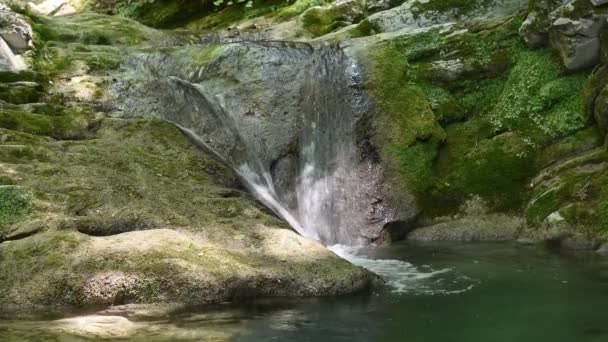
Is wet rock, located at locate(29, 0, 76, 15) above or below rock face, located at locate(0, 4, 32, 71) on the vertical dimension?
above

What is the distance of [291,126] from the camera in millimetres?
11031

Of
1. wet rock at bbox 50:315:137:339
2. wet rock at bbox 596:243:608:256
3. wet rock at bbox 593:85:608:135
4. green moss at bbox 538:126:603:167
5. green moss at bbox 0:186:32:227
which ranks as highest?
wet rock at bbox 593:85:608:135

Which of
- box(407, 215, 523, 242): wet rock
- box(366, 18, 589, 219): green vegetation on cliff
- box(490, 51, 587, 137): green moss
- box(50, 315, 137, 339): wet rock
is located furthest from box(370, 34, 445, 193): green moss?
box(50, 315, 137, 339): wet rock

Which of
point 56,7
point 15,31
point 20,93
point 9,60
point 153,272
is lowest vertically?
point 153,272

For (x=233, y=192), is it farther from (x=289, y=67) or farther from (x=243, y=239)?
(x=289, y=67)

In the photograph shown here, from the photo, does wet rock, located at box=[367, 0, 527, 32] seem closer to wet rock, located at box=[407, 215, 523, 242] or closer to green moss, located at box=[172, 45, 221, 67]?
green moss, located at box=[172, 45, 221, 67]

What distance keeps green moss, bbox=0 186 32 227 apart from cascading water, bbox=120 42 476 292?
13.5 feet

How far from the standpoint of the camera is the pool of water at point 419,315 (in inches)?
202

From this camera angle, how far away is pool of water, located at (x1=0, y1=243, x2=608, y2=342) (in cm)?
514

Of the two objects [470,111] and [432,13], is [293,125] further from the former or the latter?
[432,13]

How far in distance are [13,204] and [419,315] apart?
5.07 m

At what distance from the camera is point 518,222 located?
382 inches

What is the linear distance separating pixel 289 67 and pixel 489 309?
22.2ft

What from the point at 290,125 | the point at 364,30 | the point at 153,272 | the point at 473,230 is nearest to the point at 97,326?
the point at 153,272
